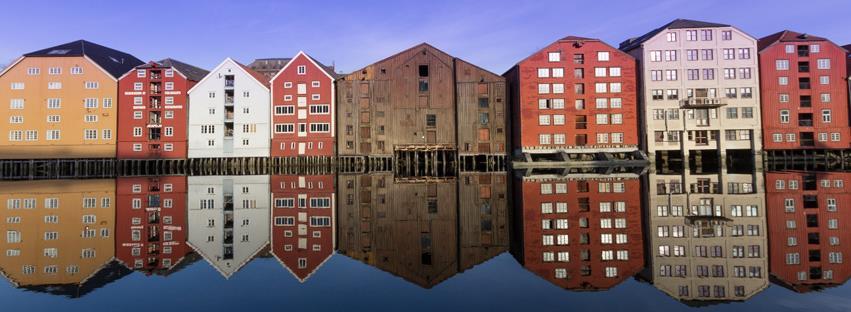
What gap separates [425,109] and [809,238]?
44.1 m

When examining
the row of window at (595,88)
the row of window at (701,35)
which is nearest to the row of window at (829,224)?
the row of window at (595,88)

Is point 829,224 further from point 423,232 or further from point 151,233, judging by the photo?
point 151,233

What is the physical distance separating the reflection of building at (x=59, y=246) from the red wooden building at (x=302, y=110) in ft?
111

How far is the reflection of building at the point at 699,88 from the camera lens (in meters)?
50.3

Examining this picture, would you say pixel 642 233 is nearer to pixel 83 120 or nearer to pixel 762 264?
pixel 762 264

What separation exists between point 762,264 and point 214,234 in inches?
453

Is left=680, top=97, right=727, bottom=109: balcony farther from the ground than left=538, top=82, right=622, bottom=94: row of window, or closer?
closer

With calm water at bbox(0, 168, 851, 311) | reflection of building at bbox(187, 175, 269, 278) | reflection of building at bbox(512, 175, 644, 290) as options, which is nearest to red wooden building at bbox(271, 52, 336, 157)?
reflection of building at bbox(187, 175, 269, 278)

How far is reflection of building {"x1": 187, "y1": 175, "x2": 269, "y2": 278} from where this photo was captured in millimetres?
9242

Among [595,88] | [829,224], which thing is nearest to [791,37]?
[595,88]

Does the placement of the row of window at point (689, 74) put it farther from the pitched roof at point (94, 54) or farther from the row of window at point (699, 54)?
the pitched roof at point (94, 54)

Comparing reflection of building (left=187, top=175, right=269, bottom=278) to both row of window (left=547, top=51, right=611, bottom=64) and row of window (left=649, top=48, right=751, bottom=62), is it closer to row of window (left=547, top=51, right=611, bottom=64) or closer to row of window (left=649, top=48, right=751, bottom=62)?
row of window (left=547, top=51, right=611, bottom=64)

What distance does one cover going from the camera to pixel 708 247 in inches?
371

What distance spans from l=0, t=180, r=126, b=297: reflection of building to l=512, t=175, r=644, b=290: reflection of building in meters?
7.00
